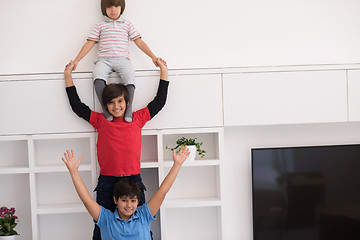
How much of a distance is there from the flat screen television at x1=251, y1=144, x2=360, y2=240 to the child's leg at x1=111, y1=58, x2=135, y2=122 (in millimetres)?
826

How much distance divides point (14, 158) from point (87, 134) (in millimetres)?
558

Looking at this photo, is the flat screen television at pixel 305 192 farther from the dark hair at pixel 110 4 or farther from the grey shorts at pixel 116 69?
the dark hair at pixel 110 4

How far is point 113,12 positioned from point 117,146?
0.82m

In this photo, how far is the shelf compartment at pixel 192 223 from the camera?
285 centimetres

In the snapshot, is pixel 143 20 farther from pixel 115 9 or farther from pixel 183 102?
pixel 183 102

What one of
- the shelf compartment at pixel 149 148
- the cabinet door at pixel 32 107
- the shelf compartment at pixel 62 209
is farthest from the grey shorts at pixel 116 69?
the shelf compartment at pixel 62 209

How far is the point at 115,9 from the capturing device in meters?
2.68

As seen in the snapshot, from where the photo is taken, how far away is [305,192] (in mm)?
2779

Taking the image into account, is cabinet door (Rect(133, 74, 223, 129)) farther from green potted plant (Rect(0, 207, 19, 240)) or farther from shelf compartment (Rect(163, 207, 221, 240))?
green potted plant (Rect(0, 207, 19, 240))

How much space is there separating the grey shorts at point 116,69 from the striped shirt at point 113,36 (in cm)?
5

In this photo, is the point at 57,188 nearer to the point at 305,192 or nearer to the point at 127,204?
the point at 127,204

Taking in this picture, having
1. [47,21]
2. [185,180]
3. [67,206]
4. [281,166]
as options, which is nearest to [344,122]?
[281,166]

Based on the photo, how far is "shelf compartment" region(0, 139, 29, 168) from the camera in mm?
2777

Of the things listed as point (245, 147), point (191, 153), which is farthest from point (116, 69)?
point (245, 147)
